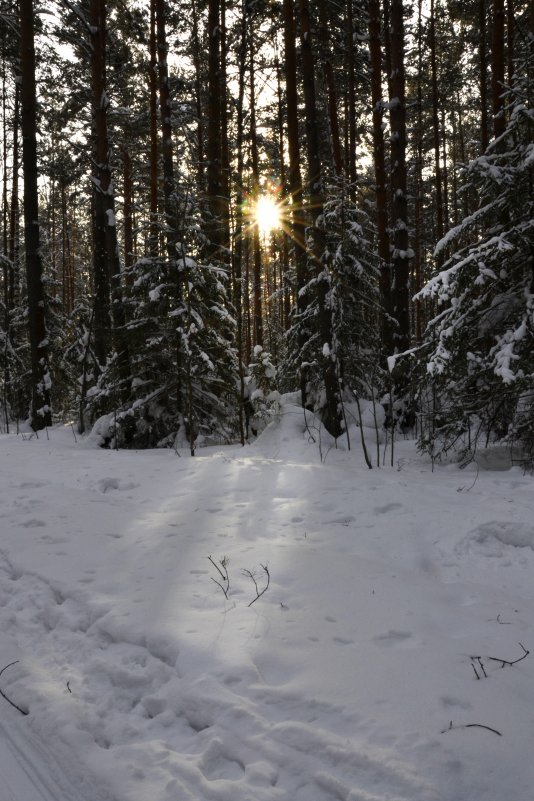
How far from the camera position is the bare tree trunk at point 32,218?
10656 mm

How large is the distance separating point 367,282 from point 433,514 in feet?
23.0

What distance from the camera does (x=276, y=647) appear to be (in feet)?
8.65

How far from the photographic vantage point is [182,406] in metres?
9.26

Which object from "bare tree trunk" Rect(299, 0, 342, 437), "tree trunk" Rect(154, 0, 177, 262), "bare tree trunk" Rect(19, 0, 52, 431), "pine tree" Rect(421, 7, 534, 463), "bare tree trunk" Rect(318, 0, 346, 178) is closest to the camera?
"pine tree" Rect(421, 7, 534, 463)

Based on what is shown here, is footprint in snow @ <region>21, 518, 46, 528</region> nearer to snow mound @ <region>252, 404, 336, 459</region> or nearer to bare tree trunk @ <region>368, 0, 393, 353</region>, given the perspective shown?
snow mound @ <region>252, 404, 336, 459</region>

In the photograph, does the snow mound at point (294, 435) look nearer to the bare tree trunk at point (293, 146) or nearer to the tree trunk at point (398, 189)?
the bare tree trunk at point (293, 146)

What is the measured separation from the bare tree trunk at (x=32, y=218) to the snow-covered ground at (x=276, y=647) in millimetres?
6385

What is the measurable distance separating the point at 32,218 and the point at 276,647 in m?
11.2

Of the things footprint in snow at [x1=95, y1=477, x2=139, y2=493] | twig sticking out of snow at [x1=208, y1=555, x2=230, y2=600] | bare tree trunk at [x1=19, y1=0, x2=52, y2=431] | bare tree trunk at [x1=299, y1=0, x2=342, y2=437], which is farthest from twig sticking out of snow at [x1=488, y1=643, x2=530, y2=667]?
bare tree trunk at [x1=19, y1=0, x2=52, y2=431]

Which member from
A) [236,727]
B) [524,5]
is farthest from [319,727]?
[524,5]

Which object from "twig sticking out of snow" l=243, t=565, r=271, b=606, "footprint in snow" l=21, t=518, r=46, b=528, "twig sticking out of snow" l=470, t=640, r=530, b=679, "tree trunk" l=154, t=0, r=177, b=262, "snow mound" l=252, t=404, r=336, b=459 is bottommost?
"twig sticking out of snow" l=470, t=640, r=530, b=679

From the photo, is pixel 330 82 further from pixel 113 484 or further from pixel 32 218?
pixel 113 484

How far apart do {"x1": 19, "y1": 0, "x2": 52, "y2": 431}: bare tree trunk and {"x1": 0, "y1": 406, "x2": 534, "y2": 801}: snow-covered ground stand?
6385mm

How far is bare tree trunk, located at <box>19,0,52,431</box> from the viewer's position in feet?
35.0
